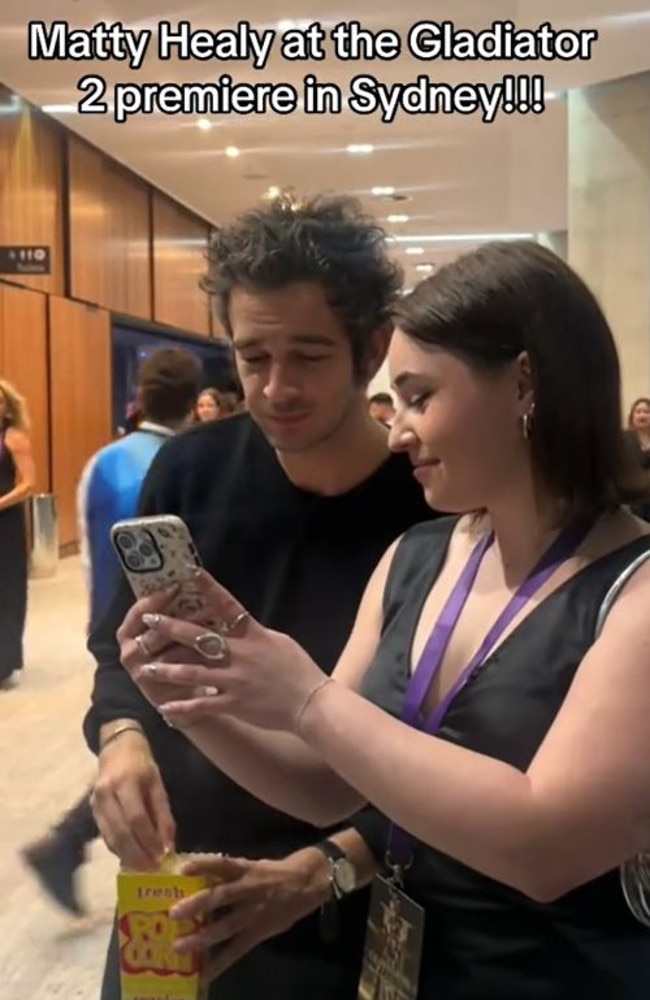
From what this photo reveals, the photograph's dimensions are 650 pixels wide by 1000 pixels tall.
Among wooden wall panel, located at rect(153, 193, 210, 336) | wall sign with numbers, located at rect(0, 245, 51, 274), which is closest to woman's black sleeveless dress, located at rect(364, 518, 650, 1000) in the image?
wall sign with numbers, located at rect(0, 245, 51, 274)

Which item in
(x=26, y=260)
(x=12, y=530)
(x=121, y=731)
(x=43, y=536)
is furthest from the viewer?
(x=26, y=260)

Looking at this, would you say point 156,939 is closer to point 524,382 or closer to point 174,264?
point 524,382

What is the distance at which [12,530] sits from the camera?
20.4 feet

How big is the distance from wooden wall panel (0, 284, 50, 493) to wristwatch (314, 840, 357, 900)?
9.40m

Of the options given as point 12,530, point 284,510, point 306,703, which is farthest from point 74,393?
point 306,703

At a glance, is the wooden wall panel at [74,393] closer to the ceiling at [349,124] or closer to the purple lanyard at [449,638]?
the ceiling at [349,124]

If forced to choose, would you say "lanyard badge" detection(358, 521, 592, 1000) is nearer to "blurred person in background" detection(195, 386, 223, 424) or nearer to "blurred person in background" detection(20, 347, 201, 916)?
"blurred person in background" detection(20, 347, 201, 916)

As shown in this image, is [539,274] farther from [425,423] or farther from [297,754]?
[297,754]

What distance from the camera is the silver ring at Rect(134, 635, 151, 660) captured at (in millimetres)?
952

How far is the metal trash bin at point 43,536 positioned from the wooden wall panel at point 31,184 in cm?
242

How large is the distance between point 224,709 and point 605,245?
8817 millimetres

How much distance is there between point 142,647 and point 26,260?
31.4ft

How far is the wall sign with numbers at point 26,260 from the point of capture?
391 inches

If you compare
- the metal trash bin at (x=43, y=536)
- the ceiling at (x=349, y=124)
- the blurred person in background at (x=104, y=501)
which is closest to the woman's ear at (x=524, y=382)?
the blurred person in background at (x=104, y=501)
